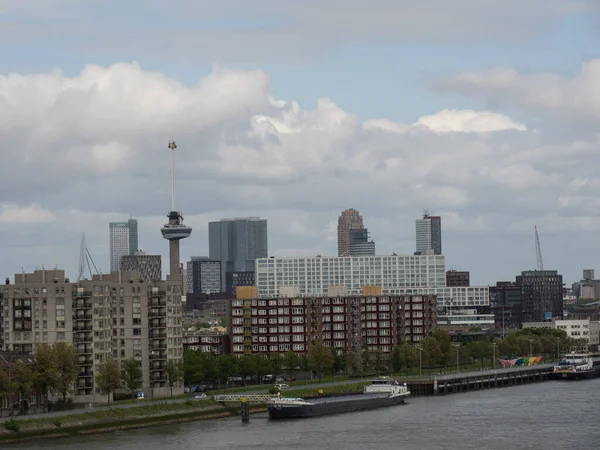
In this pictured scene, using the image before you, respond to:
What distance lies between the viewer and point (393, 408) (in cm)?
19612

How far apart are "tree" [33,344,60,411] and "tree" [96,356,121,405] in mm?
7972

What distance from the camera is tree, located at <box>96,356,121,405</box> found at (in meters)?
185

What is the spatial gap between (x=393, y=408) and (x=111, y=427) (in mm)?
47364

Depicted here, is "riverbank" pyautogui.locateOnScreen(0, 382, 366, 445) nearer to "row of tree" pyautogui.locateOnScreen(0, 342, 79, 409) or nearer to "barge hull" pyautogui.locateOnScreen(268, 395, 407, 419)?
"barge hull" pyautogui.locateOnScreen(268, 395, 407, 419)

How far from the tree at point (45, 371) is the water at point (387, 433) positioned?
1725 centimetres

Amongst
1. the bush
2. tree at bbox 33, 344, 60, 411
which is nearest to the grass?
the bush

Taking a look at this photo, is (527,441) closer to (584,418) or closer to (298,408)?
(584,418)

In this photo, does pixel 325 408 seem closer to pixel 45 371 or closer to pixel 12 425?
pixel 45 371

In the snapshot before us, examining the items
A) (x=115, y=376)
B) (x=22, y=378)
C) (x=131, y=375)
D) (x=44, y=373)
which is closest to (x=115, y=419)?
(x=22, y=378)

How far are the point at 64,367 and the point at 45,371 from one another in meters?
5.69

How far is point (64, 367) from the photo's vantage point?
18112cm

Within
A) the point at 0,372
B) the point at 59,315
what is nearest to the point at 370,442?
the point at 0,372

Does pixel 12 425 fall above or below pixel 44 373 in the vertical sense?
below

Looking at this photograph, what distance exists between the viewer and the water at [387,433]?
144 m
